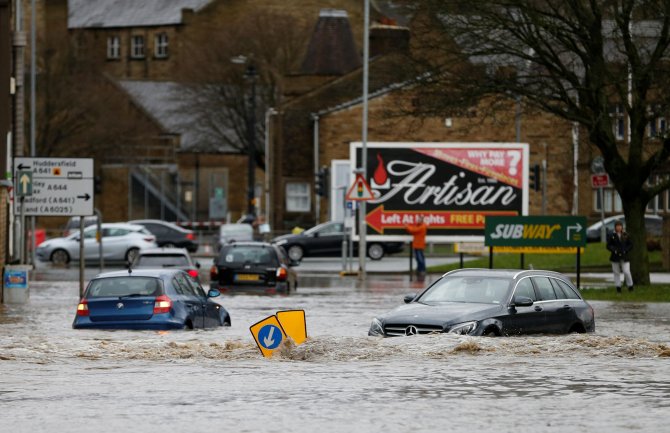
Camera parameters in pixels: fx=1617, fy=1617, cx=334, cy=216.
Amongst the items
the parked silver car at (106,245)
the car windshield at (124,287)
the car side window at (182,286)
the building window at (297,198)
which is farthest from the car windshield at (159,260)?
the building window at (297,198)

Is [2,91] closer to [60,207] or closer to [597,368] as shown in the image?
[60,207]

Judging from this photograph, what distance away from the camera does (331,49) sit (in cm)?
9531

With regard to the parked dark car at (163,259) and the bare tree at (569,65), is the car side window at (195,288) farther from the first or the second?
the bare tree at (569,65)

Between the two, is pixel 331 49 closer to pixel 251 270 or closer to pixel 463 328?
pixel 251 270

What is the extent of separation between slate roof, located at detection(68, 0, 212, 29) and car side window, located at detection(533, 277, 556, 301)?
10843cm

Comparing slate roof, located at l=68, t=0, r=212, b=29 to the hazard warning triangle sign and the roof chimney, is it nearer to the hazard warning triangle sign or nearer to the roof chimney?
the roof chimney

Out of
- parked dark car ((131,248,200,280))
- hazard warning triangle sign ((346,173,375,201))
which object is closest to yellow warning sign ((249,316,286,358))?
parked dark car ((131,248,200,280))

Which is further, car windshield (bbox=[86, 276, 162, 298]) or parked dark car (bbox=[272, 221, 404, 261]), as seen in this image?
parked dark car (bbox=[272, 221, 404, 261])

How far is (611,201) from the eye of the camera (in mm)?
86688

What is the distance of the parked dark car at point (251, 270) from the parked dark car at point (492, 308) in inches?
625

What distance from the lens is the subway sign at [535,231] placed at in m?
42.1

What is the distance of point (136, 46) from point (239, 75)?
1388 inches

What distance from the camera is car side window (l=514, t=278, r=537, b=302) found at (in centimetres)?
2253

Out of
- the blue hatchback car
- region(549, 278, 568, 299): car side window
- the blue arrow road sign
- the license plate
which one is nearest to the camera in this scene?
the blue arrow road sign
